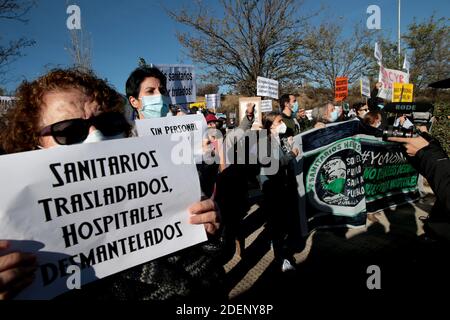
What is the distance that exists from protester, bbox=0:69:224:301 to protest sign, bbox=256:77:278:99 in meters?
5.98

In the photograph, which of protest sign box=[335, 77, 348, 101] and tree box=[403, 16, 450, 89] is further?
tree box=[403, 16, 450, 89]

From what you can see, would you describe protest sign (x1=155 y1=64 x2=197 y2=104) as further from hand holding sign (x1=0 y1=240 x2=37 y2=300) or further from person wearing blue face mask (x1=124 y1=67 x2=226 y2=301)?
hand holding sign (x1=0 y1=240 x2=37 y2=300)

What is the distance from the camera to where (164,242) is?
1.09m

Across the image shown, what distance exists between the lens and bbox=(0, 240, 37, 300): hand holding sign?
30.0 inches

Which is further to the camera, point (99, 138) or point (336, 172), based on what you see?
point (336, 172)

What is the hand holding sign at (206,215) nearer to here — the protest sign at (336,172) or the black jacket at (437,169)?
the black jacket at (437,169)

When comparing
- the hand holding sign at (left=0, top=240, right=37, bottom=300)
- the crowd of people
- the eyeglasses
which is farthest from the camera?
the eyeglasses

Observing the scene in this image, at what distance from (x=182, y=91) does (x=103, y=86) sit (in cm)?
307

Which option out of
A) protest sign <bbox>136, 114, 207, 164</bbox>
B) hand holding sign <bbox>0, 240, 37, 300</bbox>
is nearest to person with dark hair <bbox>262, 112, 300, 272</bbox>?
protest sign <bbox>136, 114, 207, 164</bbox>

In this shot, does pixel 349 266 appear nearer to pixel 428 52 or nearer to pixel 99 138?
pixel 99 138

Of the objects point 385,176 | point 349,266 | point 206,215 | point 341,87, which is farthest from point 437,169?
point 341,87

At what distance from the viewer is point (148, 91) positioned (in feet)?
7.90

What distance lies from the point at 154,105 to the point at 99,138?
1.32 m
